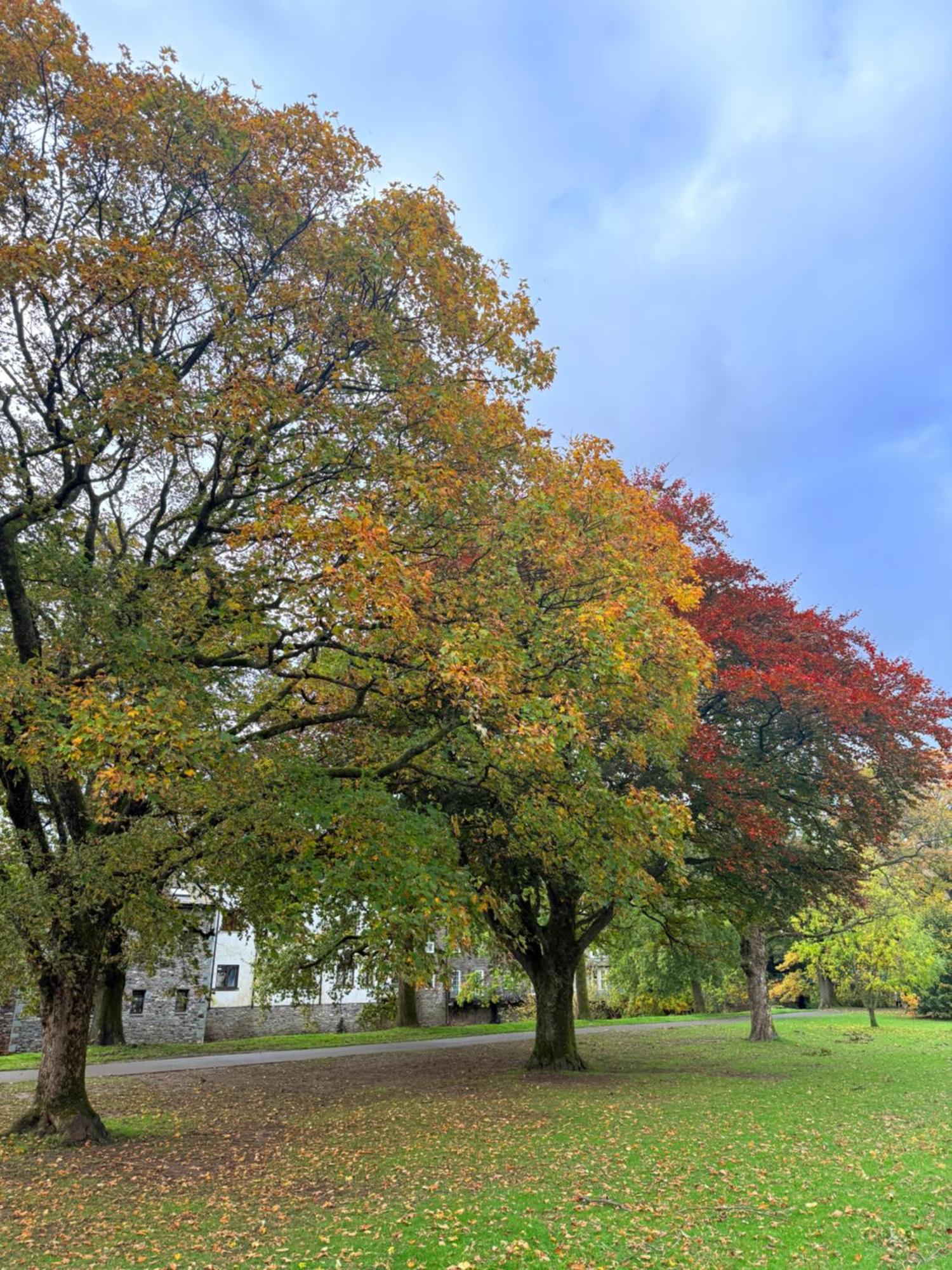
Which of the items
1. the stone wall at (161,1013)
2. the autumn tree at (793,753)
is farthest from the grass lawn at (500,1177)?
the stone wall at (161,1013)

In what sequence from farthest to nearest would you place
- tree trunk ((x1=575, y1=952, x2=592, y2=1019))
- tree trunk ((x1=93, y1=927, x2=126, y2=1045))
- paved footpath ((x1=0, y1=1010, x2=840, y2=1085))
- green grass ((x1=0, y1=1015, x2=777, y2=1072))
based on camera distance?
tree trunk ((x1=575, y1=952, x2=592, y2=1019)) → tree trunk ((x1=93, y1=927, x2=126, y2=1045)) → green grass ((x1=0, y1=1015, x2=777, y2=1072)) → paved footpath ((x1=0, y1=1010, x2=840, y2=1085))

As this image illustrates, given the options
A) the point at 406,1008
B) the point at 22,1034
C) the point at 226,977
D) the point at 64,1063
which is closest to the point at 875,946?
the point at 406,1008

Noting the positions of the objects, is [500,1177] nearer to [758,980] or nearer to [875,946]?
[758,980]

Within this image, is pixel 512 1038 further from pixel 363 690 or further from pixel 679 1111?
pixel 363 690

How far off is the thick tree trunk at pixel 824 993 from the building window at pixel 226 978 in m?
35.0

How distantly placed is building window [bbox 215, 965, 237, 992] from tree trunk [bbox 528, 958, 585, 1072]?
21.1m

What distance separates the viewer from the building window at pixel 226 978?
35.2 meters

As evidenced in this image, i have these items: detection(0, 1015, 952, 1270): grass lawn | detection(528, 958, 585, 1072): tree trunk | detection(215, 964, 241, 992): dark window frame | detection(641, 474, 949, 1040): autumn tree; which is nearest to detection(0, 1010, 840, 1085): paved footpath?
detection(0, 1015, 952, 1270): grass lawn

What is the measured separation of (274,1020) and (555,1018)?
71.8ft

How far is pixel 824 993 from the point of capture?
51.7 m

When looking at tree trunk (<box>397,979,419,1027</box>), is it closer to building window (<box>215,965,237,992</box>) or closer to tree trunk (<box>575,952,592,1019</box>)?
building window (<box>215,965,237,992</box>)

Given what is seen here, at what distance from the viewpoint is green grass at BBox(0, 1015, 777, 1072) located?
2294 cm

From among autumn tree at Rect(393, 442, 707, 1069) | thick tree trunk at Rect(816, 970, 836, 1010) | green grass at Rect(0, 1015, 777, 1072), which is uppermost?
autumn tree at Rect(393, 442, 707, 1069)

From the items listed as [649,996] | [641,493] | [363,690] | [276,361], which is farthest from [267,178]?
[649,996]
